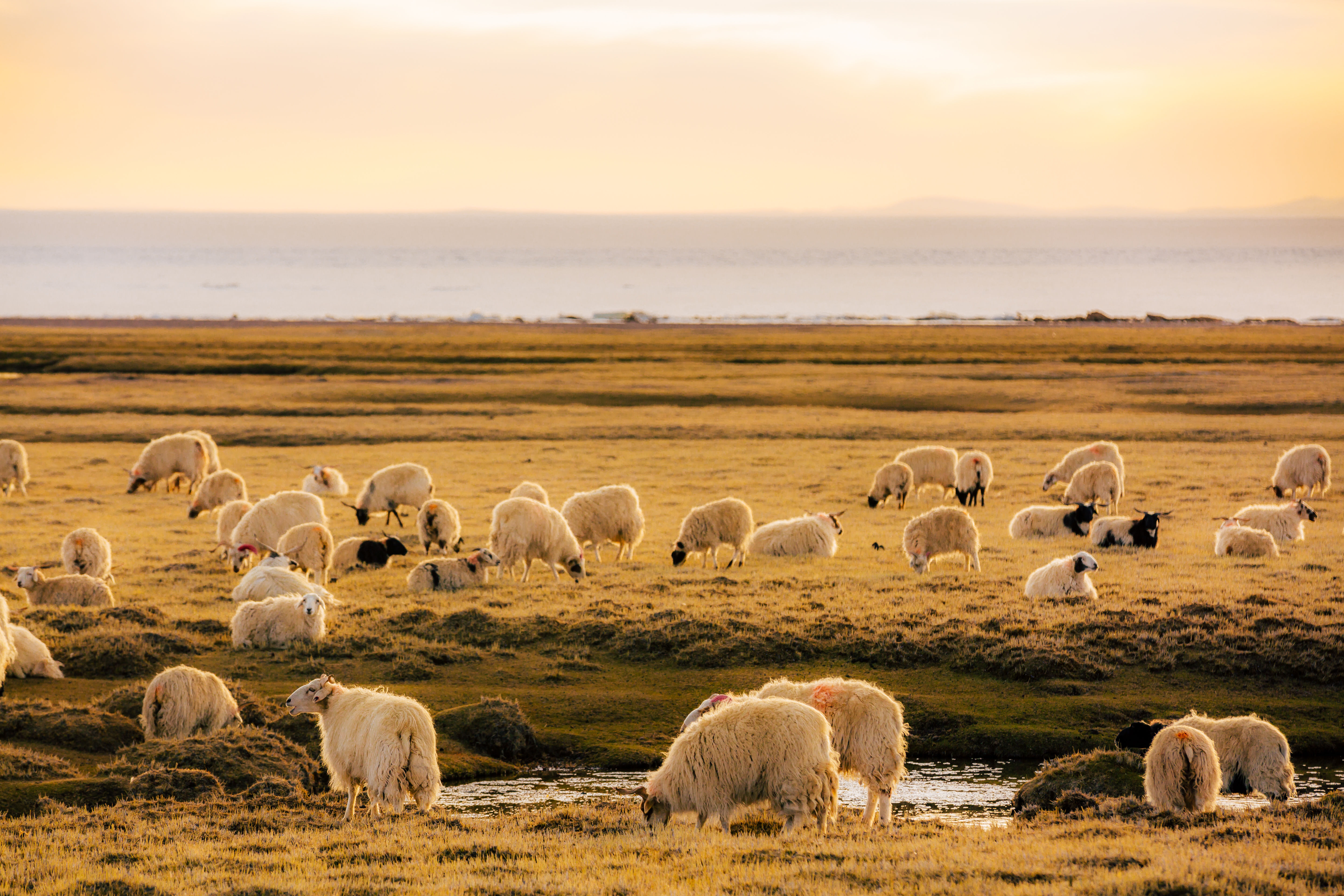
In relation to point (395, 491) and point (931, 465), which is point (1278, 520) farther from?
point (395, 491)

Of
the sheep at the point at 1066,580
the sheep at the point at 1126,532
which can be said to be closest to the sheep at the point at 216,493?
the sheep at the point at 1066,580

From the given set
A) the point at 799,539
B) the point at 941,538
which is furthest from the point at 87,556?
the point at 941,538

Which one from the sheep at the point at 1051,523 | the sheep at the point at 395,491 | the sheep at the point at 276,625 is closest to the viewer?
the sheep at the point at 276,625

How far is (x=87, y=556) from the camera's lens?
19.8 m

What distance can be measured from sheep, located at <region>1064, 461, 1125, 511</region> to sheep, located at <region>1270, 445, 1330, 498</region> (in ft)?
13.8

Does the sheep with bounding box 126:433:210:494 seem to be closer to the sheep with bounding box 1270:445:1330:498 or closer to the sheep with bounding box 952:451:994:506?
Result: the sheep with bounding box 952:451:994:506

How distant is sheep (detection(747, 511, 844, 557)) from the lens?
2200cm

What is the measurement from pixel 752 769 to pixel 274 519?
15196 millimetres

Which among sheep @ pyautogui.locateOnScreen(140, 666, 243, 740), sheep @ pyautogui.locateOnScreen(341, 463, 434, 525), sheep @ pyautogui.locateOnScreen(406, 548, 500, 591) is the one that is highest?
sheep @ pyautogui.locateOnScreen(341, 463, 434, 525)

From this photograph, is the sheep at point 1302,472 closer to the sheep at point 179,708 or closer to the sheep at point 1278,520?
the sheep at point 1278,520

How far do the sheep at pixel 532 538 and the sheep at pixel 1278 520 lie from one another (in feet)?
42.8

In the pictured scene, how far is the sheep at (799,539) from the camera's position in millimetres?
22000

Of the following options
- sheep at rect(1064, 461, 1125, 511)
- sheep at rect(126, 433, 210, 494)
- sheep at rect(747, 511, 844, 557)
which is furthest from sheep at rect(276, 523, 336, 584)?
sheep at rect(1064, 461, 1125, 511)

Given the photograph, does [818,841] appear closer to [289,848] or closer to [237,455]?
[289,848]
